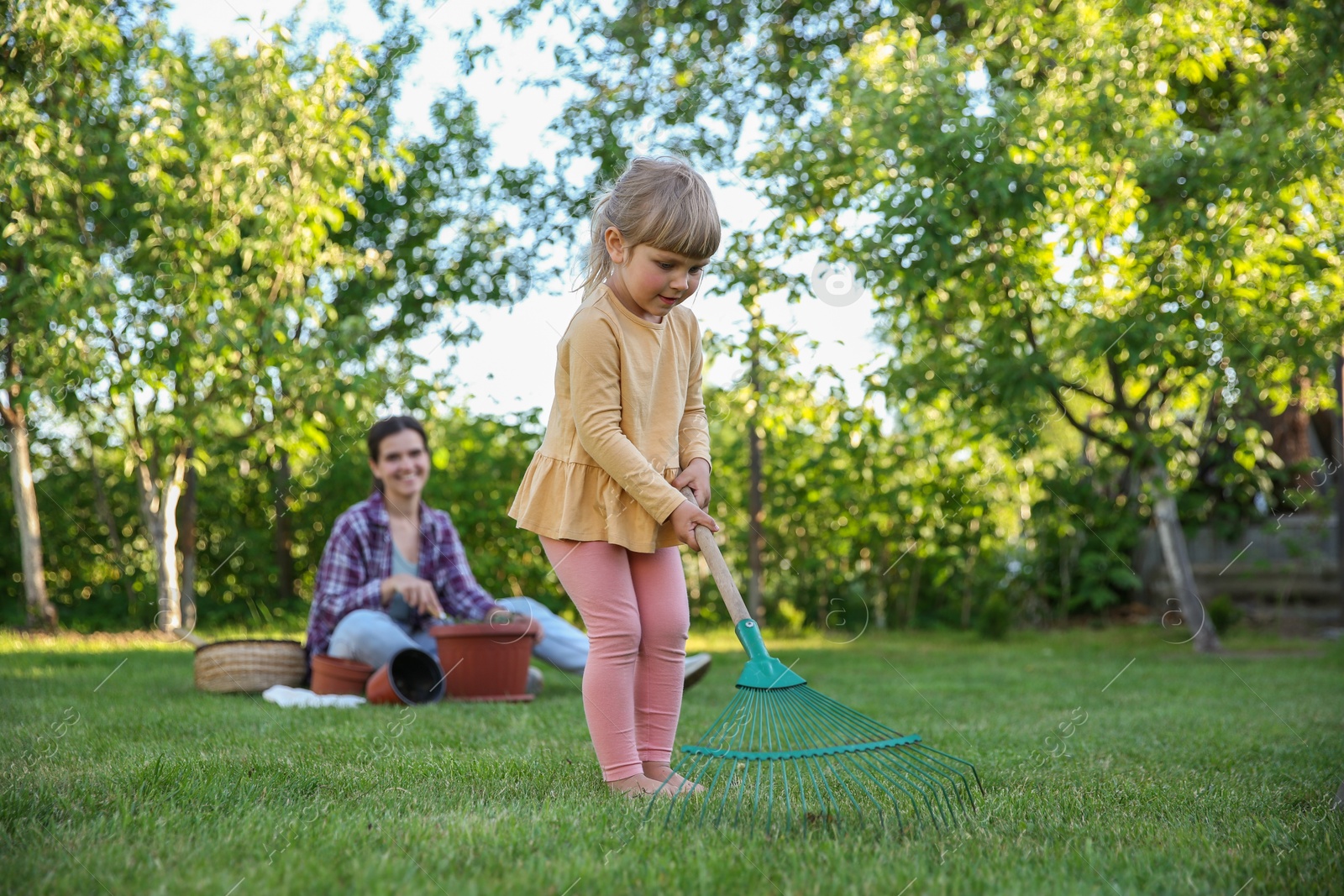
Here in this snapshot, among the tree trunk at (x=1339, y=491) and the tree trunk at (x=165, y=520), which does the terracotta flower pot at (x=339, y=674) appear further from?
the tree trunk at (x=1339, y=491)

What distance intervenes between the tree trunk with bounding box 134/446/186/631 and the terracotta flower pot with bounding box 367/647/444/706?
284cm

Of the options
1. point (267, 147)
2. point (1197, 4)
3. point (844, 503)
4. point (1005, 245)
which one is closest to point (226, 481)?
point (267, 147)

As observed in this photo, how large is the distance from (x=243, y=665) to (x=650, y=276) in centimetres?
251

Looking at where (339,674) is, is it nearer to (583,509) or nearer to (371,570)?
(371,570)

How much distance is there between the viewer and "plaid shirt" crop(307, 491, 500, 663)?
13.1 ft

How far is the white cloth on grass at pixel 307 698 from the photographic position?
355cm

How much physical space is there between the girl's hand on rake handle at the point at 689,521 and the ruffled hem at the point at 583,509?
0.41 feet

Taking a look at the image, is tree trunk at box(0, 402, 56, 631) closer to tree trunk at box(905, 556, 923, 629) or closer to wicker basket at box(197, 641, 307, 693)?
wicker basket at box(197, 641, 307, 693)

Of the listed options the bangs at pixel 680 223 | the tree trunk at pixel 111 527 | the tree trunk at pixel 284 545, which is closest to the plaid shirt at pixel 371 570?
the bangs at pixel 680 223

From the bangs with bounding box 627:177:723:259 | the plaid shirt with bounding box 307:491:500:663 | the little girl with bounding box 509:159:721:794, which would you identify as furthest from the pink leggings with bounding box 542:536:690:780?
the plaid shirt with bounding box 307:491:500:663

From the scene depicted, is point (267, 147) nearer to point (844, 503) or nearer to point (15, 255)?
point (15, 255)

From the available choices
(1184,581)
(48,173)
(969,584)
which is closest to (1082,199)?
(1184,581)

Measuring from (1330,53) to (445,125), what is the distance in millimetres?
4726

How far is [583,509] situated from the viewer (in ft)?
7.06
